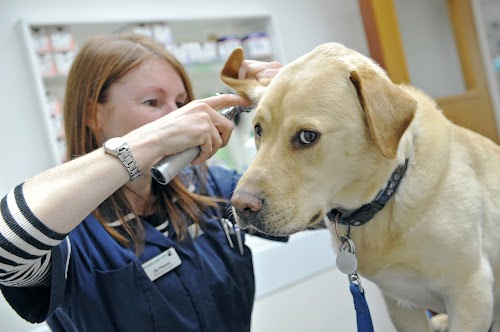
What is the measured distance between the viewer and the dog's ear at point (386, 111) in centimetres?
78

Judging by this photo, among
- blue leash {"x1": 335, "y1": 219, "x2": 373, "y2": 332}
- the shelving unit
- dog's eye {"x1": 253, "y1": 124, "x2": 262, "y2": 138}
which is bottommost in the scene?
blue leash {"x1": 335, "y1": 219, "x2": 373, "y2": 332}

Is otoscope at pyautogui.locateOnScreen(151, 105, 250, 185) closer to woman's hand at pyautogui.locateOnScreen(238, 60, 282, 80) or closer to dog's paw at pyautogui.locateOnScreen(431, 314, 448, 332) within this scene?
woman's hand at pyautogui.locateOnScreen(238, 60, 282, 80)

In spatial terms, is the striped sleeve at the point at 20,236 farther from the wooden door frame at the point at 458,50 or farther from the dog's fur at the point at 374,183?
the wooden door frame at the point at 458,50

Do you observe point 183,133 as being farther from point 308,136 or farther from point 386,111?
point 386,111

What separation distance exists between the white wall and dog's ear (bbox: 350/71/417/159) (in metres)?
0.68

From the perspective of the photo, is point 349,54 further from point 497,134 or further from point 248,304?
point 497,134

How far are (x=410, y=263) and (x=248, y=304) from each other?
0.49m

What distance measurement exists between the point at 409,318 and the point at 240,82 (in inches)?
23.9

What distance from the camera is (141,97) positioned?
3.72 feet

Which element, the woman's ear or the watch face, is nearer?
the watch face

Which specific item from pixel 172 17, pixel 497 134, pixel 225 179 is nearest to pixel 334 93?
pixel 225 179

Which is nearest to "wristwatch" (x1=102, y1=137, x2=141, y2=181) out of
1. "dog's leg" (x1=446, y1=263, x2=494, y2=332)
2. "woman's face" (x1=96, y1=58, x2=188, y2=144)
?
"woman's face" (x1=96, y1=58, x2=188, y2=144)

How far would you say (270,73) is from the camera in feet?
3.48

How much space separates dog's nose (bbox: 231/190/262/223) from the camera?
2.58 feet
